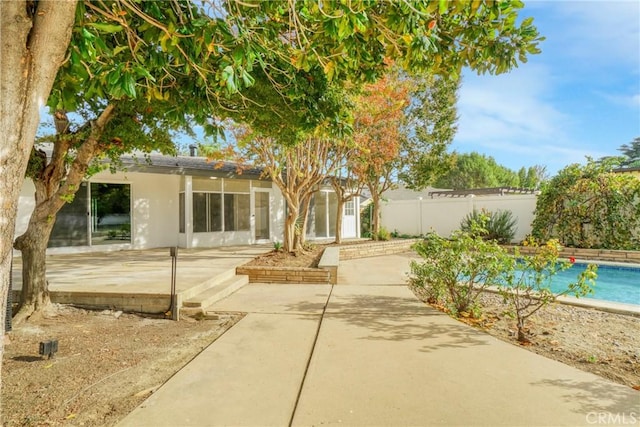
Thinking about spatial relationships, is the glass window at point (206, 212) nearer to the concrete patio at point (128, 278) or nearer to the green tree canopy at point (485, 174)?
the concrete patio at point (128, 278)

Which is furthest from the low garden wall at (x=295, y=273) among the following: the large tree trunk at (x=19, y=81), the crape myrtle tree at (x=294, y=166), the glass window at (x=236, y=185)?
the glass window at (x=236, y=185)

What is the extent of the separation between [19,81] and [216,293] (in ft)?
15.5

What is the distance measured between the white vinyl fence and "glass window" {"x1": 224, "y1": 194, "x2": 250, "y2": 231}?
8.22 meters

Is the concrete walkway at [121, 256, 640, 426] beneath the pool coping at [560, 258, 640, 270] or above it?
above

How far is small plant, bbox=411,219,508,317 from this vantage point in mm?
4977

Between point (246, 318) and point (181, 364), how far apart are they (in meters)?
1.55

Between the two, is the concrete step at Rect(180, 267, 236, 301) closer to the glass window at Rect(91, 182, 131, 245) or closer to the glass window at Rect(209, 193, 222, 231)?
the glass window at Rect(209, 193, 222, 231)

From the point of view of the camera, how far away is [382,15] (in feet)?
10.8

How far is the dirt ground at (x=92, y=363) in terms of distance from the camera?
8.55 feet

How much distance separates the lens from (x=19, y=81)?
1.76m

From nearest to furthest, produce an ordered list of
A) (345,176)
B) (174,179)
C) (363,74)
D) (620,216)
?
(363,74), (620,216), (174,179), (345,176)

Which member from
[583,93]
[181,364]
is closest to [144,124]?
[181,364]

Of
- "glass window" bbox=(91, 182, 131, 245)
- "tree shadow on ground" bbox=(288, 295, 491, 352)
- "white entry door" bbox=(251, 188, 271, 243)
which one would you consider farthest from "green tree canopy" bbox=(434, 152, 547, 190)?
"tree shadow on ground" bbox=(288, 295, 491, 352)

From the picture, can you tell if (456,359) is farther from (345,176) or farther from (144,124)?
(345,176)
